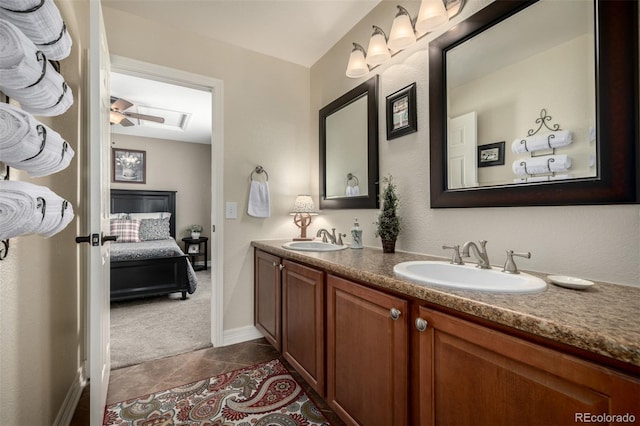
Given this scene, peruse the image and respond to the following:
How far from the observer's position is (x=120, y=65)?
2029 millimetres

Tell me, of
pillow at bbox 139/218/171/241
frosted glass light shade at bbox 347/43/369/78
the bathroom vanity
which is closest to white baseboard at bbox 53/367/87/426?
the bathroom vanity

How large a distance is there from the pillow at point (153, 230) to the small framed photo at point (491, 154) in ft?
16.1

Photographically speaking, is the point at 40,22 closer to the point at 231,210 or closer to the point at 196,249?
the point at 231,210

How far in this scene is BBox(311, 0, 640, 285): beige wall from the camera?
0.96 metres

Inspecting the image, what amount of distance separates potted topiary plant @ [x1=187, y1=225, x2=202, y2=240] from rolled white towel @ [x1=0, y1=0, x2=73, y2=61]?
15.4 ft

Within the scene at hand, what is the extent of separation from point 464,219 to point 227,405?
1.68 metres

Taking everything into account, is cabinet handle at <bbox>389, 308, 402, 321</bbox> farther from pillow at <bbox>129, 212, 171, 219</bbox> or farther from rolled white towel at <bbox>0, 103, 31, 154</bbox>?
pillow at <bbox>129, 212, 171, 219</bbox>

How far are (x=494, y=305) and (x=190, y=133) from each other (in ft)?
18.1

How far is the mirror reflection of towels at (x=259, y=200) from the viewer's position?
245cm

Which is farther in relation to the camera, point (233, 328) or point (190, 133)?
point (190, 133)

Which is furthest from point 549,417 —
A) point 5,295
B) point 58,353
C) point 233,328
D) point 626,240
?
point 233,328

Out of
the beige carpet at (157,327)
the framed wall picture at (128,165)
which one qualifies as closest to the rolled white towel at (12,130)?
the beige carpet at (157,327)

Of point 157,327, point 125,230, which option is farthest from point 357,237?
point 125,230

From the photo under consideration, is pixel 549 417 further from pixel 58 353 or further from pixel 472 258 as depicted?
pixel 58 353
